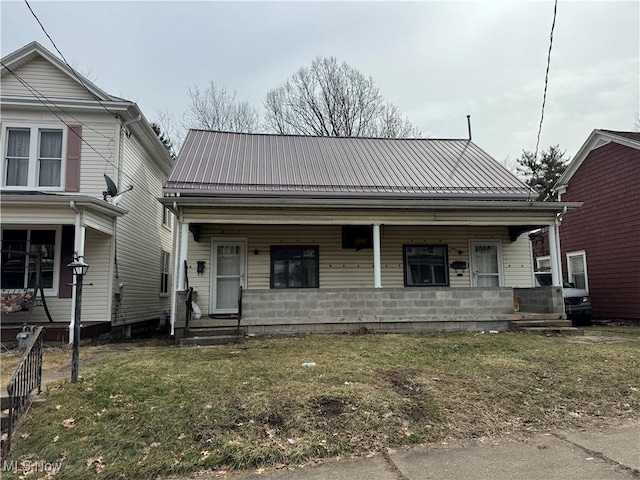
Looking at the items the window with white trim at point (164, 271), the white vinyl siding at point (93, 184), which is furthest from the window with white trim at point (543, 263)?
the white vinyl siding at point (93, 184)

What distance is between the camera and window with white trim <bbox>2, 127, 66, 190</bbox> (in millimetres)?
9914

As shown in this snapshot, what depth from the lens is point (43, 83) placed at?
10438mm

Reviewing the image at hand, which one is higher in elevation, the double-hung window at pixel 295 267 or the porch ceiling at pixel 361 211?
the porch ceiling at pixel 361 211

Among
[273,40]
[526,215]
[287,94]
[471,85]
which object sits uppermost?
[287,94]

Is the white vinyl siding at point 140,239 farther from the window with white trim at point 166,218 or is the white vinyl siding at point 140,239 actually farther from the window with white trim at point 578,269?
the window with white trim at point 578,269

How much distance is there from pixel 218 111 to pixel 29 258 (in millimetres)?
19552

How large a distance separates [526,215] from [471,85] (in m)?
3.41

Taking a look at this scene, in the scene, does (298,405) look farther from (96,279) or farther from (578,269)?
(578,269)

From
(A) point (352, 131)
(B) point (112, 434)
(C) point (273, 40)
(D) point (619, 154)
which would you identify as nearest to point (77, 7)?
(C) point (273, 40)

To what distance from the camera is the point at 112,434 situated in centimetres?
376

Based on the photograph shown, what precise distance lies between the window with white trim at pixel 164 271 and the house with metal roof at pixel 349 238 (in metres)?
4.27

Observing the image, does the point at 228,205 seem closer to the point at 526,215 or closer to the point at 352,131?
the point at 526,215

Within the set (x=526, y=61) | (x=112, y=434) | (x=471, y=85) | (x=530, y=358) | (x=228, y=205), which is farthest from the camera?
(x=471, y=85)

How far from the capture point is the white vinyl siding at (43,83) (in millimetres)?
10367
